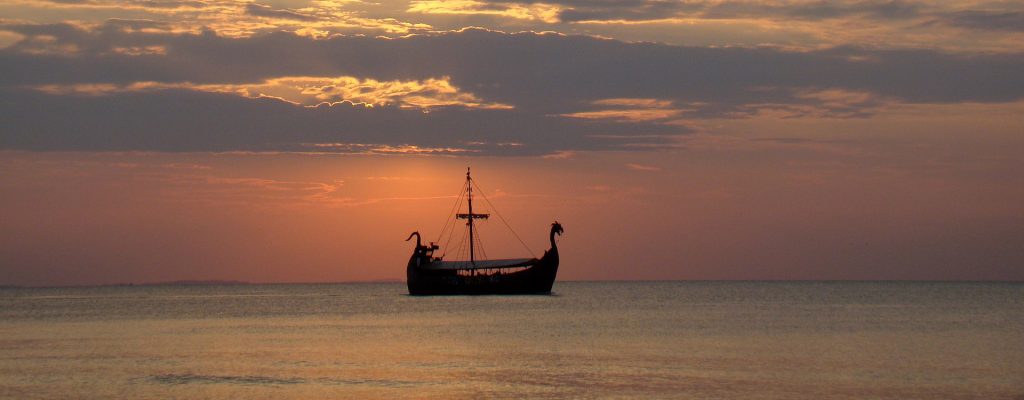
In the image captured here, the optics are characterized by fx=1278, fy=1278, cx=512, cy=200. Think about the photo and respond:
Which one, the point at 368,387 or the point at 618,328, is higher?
the point at 368,387

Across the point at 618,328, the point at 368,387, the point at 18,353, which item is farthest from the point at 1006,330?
the point at 18,353

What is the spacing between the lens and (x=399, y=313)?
10675 centimetres

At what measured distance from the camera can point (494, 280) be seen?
132 m

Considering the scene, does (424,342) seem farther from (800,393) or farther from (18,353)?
(800,393)

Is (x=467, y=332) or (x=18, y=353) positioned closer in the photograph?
(x=18, y=353)

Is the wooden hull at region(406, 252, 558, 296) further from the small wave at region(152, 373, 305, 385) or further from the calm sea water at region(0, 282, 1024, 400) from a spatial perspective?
the small wave at region(152, 373, 305, 385)

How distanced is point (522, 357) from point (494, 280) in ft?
242

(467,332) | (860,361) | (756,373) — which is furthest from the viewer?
(467,332)

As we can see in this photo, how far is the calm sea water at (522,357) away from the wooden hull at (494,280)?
108ft

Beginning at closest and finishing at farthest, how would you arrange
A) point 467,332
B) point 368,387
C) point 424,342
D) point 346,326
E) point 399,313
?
1. point 368,387
2. point 424,342
3. point 467,332
4. point 346,326
5. point 399,313

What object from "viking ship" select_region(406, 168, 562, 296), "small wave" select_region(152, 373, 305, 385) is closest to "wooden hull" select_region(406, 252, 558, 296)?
"viking ship" select_region(406, 168, 562, 296)

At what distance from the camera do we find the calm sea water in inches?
1769

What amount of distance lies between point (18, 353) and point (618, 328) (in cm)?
3609

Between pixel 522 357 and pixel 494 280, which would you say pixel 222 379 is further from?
pixel 494 280
